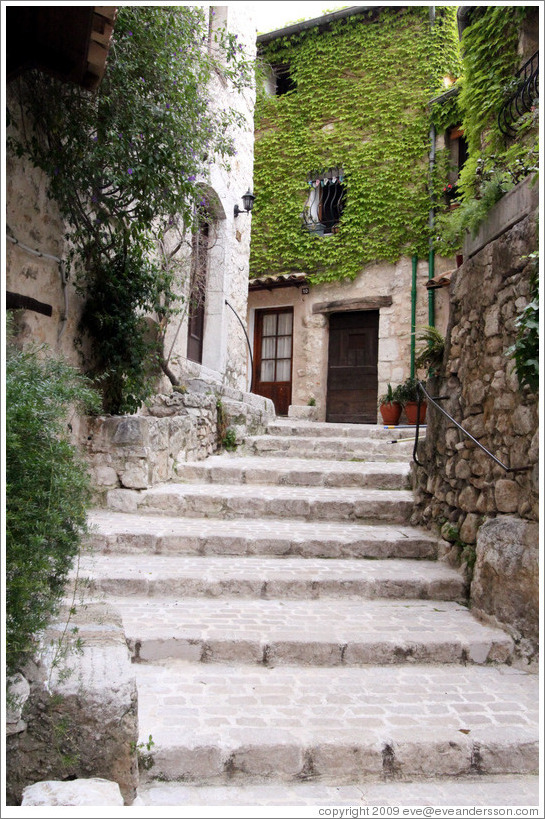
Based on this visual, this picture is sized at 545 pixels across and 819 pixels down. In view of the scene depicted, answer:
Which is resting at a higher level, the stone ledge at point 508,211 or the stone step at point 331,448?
the stone ledge at point 508,211

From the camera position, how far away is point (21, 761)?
189 centimetres

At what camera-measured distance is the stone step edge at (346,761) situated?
2242 mm

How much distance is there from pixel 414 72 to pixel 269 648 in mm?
11260

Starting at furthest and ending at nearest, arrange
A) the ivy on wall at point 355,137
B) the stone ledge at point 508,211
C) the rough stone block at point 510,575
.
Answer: the ivy on wall at point 355,137 < the stone ledge at point 508,211 < the rough stone block at point 510,575

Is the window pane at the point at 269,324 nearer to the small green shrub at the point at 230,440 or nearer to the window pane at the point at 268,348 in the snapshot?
the window pane at the point at 268,348

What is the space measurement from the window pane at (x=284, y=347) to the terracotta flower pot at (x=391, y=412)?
2.95m

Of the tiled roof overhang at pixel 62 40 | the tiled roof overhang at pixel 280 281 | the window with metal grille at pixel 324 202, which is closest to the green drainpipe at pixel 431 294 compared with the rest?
the window with metal grille at pixel 324 202

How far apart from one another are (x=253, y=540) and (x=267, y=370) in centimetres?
830

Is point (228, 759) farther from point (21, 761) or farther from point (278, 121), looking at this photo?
point (278, 121)

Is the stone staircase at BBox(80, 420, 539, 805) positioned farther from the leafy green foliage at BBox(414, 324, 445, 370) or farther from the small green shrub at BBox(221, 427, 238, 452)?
the small green shrub at BBox(221, 427, 238, 452)

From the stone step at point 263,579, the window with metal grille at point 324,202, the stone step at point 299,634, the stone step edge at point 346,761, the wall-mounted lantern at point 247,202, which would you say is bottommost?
the stone step edge at point 346,761

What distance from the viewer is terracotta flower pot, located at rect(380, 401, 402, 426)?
31.8ft

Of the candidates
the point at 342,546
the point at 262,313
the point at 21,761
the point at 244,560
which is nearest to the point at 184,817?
the point at 21,761

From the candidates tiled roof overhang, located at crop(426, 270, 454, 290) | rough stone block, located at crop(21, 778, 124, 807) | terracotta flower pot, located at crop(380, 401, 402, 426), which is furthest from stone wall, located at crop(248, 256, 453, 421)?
rough stone block, located at crop(21, 778, 124, 807)
